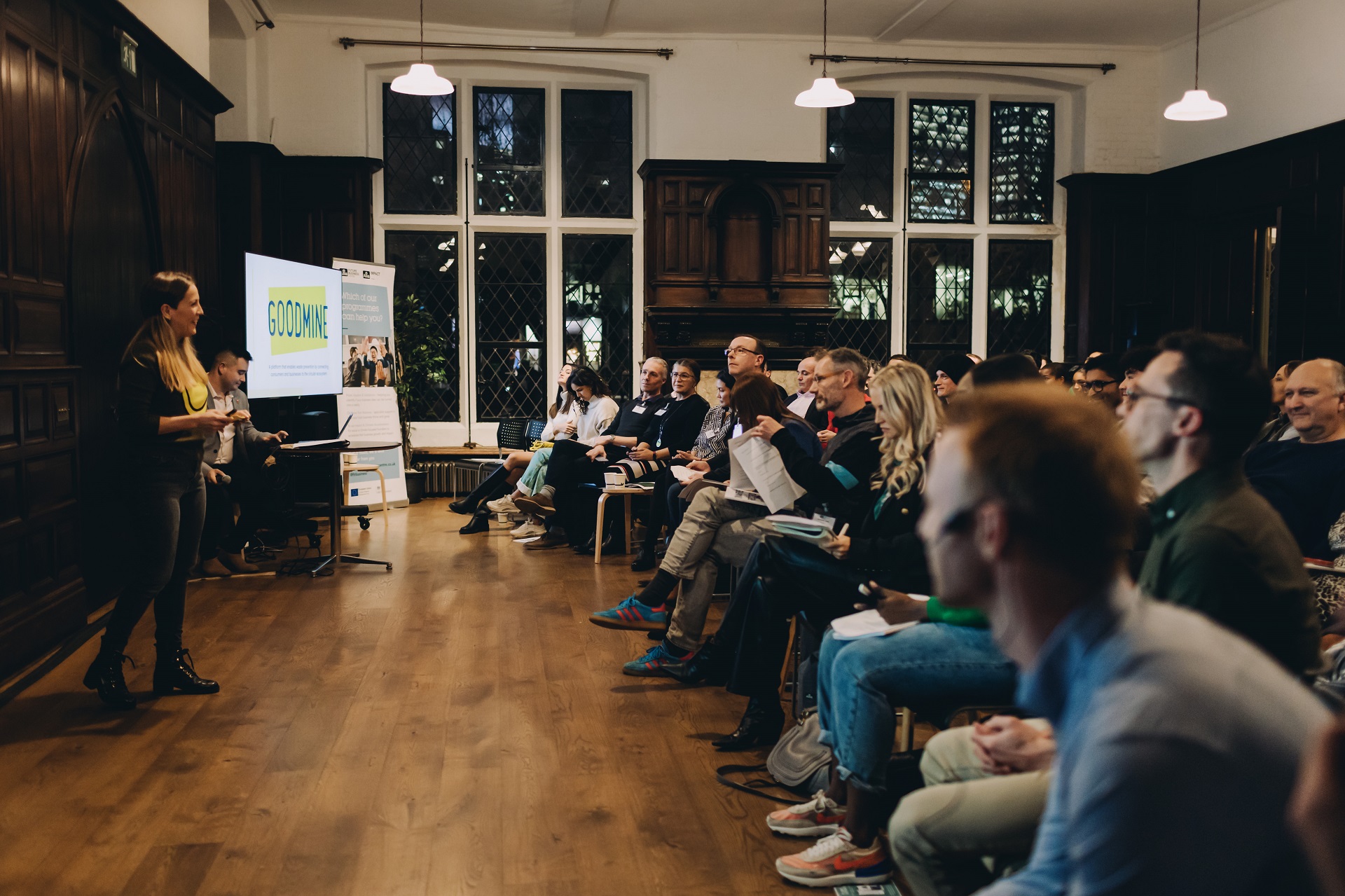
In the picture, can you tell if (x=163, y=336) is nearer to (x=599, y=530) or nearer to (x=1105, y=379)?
(x=599, y=530)

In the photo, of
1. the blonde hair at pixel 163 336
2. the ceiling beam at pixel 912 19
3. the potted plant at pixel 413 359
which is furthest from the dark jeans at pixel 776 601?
the ceiling beam at pixel 912 19

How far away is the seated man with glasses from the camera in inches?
219

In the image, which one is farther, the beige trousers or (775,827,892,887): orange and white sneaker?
(775,827,892,887): orange and white sneaker

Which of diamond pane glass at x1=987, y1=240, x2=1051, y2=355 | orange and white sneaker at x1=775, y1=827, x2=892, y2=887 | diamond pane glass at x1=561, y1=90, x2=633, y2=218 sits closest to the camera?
orange and white sneaker at x1=775, y1=827, x2=892, y2=887

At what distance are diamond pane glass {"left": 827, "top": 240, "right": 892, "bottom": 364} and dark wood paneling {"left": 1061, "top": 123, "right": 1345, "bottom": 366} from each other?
1838 mm

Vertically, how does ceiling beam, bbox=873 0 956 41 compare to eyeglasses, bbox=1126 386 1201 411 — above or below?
above

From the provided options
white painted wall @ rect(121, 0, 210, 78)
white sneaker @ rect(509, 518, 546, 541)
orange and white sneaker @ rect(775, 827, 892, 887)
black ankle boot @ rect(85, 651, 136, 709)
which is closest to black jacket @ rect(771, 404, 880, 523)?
orange and white sneaker @ rect(775, 827, 892, 887)

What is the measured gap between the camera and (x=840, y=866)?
2.52 metres

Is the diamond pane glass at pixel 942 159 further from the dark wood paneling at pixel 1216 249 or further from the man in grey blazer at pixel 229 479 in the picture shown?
the man in grey blazer at pixel 229 479

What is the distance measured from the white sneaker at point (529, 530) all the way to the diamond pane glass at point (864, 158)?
14.8ft

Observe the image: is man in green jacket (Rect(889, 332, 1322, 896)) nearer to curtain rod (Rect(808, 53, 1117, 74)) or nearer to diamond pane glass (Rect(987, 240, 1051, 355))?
curtain rod (Rect(808, 53, 1117, 74))

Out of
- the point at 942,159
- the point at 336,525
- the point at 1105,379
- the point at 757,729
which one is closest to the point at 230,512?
the point at 336,525

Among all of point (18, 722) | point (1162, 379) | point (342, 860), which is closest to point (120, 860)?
point (342, 860)

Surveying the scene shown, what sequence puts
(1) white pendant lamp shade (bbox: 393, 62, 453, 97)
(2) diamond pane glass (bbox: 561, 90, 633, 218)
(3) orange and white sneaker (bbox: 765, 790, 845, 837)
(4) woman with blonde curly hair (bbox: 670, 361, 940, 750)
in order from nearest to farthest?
(3) orange and white sneaker (bbox: 765, 790, 845, 837) < (4) woman with blonde curly hair (bbox: 670, 361, 940, 750) < (1) white pendant lamp shade (bbox: 393, 62, 453, 97) < (2) diamond pane glass (bbox: 561, 90, 633, 218)
